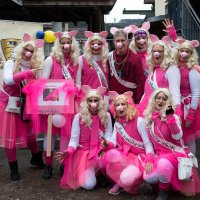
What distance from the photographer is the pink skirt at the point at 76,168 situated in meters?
4.22

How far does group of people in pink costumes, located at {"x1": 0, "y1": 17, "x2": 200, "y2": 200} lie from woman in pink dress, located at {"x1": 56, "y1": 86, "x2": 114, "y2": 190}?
0.4 inches

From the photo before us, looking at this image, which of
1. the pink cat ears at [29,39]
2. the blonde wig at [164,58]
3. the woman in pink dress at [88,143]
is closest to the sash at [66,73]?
the woman in pink dress at [88,143]

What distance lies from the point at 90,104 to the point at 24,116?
2.83 feet

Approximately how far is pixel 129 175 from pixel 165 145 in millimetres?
497

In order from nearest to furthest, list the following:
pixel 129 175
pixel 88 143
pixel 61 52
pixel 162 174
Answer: pixel 162 174 → pixel 129 175 → pixel 88 143 → pixel 61 52

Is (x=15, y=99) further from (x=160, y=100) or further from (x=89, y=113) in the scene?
(x=160, y=100)

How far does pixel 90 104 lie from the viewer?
4.34 m

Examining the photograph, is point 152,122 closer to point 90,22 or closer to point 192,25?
point 192,25

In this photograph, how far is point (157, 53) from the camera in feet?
14.0

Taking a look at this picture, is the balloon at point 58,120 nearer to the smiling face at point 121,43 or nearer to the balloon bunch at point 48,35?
the smiling face at point 121,43

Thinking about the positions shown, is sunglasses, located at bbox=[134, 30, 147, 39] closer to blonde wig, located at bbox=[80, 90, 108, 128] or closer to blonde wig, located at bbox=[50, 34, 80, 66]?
blonde wig, located at bbox=[50, 34, 80, 66]

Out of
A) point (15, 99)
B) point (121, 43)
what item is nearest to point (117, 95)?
point (121, 43)

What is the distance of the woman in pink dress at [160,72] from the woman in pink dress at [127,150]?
0.21 meters

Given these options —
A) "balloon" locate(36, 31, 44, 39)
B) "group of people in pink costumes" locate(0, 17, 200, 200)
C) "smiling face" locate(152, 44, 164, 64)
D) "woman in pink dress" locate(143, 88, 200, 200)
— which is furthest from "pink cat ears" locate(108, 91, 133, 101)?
"balloon" locate(36, 31, 44, 39)
